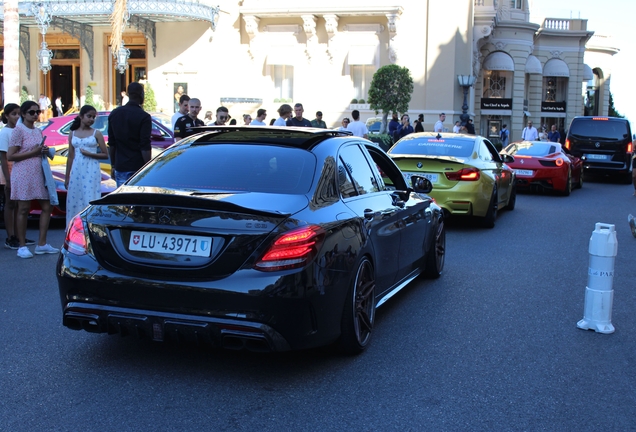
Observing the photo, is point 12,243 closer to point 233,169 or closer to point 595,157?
point 233,169

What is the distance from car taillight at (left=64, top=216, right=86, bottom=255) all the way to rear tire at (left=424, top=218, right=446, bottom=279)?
3655 mm

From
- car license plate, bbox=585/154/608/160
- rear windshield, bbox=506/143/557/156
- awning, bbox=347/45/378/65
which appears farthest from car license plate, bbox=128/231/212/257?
awning, bbox=347/45/378/65

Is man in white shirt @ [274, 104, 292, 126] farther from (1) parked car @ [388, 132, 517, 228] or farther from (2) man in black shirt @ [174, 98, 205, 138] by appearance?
(2) man in black shirt @ [174, 98, 205, 138]

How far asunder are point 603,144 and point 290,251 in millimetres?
20308

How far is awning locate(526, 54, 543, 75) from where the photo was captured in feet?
152

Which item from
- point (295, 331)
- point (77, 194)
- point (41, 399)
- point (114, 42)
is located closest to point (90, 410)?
point (41, 399)

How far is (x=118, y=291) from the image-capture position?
4.25m

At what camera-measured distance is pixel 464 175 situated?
35.6 ft

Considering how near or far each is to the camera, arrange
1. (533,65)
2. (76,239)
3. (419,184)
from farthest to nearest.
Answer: (533,65) → (419,184) → (76,239)

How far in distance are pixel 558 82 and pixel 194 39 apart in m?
27.4

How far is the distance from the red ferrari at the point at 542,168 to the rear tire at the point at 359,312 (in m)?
12.8

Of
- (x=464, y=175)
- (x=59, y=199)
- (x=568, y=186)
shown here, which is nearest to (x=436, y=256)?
(x=464, y=175)

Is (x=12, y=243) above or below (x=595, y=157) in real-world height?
below

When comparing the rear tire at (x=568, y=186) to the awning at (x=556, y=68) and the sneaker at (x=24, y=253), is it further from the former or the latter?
the awning at (x=556, y=68)
